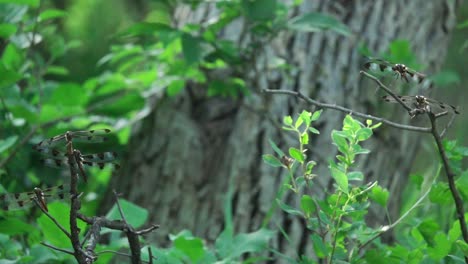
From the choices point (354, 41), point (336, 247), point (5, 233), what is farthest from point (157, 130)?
point (336, 247)

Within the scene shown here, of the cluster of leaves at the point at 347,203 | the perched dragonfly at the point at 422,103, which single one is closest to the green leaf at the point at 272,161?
the cluster of leaves at the point at 347,203

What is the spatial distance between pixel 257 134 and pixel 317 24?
11.2 inches

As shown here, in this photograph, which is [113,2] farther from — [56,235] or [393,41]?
[56,235]

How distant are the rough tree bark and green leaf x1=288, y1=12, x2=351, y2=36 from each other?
0.51ft

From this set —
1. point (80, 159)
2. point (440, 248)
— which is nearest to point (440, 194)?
point (440, 248)

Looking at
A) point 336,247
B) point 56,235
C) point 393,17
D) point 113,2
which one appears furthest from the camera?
point 113,2

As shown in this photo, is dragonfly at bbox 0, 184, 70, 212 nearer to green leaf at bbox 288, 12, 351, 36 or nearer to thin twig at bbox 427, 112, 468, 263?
thin twig at bbox 427, 112, 468, 263

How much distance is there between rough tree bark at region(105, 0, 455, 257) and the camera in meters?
1.47

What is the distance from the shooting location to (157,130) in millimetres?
1586

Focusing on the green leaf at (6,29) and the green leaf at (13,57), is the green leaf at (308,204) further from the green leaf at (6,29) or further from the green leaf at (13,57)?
the green leaf at (13,57)

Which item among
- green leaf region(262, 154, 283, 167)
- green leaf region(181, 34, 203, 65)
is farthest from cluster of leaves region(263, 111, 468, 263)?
green leaf region(181, 34, 203, 65)

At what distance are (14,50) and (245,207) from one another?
21.8 inches

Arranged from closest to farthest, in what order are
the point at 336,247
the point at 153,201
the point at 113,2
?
the point at 336,247
the point at 153,201
the point at 113,2

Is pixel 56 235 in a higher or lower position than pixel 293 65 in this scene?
lower
